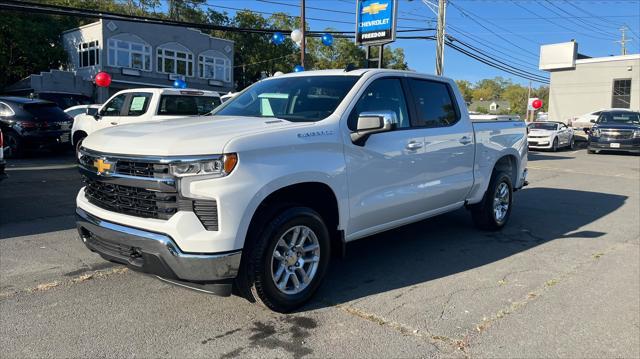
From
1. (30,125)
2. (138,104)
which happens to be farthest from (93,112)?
(30,125)

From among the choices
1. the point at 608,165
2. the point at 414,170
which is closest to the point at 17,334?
the point at 414,170

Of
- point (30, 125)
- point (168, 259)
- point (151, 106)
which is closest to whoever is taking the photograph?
point (168, 259)

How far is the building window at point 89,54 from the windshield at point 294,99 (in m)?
36.0

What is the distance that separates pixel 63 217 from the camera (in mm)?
7125

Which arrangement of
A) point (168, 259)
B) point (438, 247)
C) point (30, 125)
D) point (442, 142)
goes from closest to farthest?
1. point (168, 259)
2. point (442, 142)
3. point (438, 247)
4. point (30, 125)

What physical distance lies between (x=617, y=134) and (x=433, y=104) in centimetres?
1828

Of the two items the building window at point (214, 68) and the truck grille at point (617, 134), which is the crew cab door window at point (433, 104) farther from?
the building window at point (214, 68)

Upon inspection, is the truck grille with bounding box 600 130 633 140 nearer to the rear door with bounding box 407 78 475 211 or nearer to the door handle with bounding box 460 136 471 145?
the rear door with bounding box 407 78 475 211

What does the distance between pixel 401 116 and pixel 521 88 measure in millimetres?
129357

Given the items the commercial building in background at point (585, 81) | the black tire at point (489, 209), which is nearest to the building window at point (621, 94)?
the commercial building in background at point (585, 81)

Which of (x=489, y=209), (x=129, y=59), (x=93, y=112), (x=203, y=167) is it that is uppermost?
(x=129, y=59)

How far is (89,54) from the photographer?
3806 centimetres

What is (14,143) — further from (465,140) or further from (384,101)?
(465,140)

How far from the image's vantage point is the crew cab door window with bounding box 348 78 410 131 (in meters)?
4.57
